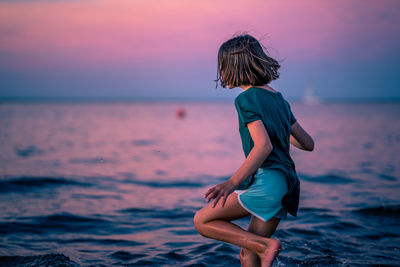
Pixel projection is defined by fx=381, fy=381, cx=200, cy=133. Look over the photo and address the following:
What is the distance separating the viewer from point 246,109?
109 inches

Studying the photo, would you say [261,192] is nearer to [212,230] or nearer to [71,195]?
[212,230]

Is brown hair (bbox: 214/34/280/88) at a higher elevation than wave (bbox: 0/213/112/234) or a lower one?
higher

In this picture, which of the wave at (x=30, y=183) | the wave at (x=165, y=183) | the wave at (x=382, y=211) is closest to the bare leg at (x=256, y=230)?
the wave at (x=382, y=211)

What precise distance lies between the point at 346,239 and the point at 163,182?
236 inches

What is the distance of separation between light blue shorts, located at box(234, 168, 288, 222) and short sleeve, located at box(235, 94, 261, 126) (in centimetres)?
40

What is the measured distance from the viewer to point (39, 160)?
14.3 metres

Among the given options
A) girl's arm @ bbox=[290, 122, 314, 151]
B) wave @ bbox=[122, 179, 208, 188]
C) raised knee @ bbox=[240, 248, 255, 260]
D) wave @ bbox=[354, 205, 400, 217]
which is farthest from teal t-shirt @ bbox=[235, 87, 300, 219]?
wave @ bbox=[122, 179, 208, 188]

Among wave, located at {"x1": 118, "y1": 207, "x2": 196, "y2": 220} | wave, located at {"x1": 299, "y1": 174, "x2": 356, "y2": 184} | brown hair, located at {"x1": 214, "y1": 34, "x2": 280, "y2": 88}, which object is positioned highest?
brown hair, located at {"x1": 214, "y1": 34, "x2": 280, "y2": 88}

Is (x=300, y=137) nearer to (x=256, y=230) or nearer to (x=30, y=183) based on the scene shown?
(x=256, y=230)

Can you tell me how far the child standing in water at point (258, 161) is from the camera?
2.74 meters

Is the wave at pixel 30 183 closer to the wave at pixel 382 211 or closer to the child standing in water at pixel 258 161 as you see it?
the wave at pixel 382 211

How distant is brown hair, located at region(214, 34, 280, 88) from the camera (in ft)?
9.45

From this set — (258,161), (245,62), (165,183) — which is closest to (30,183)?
(165,183)

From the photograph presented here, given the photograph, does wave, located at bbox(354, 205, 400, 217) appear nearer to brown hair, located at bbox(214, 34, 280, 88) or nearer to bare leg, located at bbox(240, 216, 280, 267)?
bare leg, located at bbox(240, 216, 280, 267)
